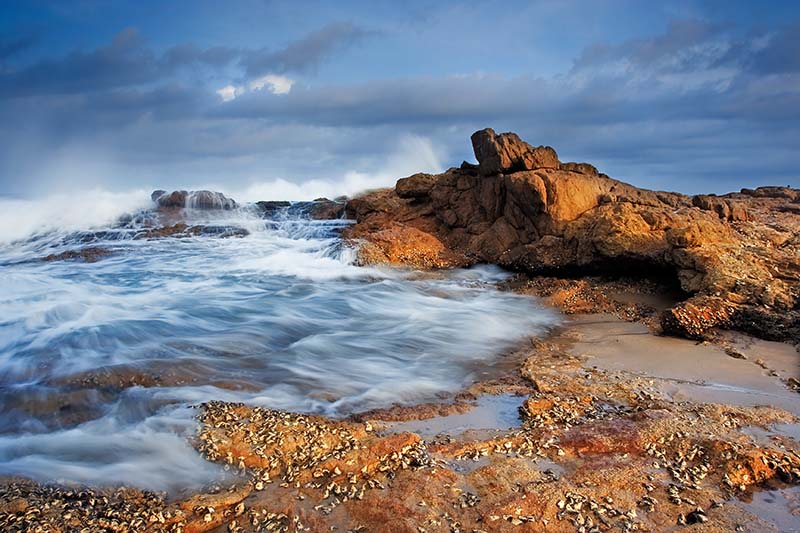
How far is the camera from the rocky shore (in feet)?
11.1

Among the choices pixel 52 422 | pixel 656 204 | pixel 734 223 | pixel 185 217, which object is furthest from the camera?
pixel 185 217

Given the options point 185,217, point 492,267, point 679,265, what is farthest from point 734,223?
point 185,217

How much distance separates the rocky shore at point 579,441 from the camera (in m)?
3.39

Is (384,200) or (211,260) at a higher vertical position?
(384,200)

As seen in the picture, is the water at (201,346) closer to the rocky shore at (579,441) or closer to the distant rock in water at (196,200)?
the rocky shore at (579,441)

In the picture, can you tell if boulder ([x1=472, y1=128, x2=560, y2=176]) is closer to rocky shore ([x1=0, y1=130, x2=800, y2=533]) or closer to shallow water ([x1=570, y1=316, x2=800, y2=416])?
Result: rocky shore ([x1=0, y1=130, x2=800, y2=533])

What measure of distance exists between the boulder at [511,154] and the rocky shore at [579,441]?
3.76 m

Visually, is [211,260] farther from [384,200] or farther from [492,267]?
[492,267]

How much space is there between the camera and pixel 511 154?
12.7m

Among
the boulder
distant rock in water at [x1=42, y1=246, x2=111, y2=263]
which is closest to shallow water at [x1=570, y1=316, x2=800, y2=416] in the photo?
the boulder

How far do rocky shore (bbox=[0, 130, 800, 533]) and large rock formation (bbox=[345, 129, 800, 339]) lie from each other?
0.17 feet

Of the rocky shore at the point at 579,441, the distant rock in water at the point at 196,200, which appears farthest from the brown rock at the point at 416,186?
the distant rock in water at the point at 196,200

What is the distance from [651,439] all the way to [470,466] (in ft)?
4.70

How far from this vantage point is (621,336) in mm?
7285
